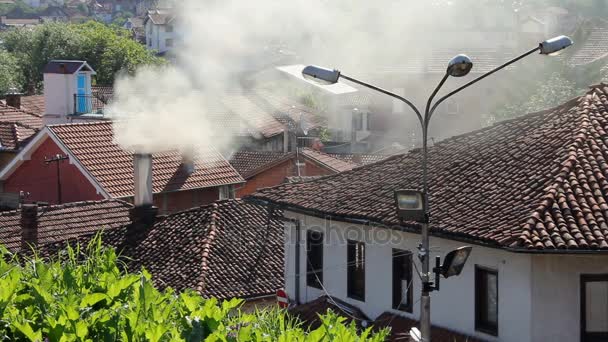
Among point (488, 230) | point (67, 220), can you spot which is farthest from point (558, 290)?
point (67, 220)

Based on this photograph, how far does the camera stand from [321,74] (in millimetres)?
14469

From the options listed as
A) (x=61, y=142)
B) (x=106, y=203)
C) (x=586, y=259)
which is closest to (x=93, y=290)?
(x=586, y=259)

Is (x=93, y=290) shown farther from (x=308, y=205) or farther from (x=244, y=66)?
(x=244, y=66)

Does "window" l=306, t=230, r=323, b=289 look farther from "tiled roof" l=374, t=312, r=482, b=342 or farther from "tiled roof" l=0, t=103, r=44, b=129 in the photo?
"tiled roof" l=0, t=103, r=44, b=129

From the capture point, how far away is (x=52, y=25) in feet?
264

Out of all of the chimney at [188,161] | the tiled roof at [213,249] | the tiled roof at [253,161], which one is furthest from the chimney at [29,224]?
the tiled roof at [253,161]

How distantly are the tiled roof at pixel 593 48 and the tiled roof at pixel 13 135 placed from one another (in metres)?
25.3

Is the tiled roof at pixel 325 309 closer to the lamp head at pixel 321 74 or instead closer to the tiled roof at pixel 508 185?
the tiled roof at pixel 508 185

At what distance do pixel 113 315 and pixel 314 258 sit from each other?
13818mm

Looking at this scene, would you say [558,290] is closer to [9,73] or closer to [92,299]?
[92,299]

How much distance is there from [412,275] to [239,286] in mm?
4929

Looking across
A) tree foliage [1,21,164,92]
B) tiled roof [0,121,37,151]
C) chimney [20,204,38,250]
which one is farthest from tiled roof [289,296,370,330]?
tree foliage [1,21,164,92]

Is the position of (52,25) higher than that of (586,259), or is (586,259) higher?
(52,25)

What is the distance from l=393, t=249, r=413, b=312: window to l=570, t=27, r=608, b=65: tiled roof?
3622cm
